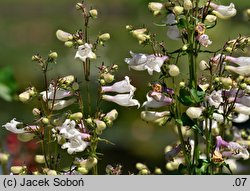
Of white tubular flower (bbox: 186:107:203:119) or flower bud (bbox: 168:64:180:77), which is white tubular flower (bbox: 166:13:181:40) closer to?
flower bud (bbox: 168:64:180:77)

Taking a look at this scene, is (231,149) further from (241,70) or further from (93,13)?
(93,13)

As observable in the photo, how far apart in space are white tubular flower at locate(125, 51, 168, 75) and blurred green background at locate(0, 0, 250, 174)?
124mm

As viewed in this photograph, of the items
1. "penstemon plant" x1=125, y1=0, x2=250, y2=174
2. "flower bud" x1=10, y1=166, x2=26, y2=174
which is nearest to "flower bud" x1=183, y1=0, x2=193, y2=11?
"penstemon plant" x1=125, y1=0, x2=250, y2=174

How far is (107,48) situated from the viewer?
6891mm

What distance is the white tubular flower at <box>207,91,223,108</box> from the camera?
2.16 meters

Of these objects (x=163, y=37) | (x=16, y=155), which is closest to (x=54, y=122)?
(x=16, y=155)

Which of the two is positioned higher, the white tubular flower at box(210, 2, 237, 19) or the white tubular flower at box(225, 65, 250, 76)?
the white tubular flower at box(210, 2, 237, 19)

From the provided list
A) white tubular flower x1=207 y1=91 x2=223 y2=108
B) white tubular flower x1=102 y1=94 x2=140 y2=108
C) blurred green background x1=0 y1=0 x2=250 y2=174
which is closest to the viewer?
white tubular flower x1=207 y1=91 x2=223 y2=108

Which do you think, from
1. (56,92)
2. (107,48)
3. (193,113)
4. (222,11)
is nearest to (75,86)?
(56,92)

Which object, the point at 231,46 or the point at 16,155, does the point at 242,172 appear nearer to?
the point at 16,155

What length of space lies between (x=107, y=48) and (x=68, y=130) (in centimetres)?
484

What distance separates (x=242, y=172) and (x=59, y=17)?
26.1 ft

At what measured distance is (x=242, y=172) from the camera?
358 cm

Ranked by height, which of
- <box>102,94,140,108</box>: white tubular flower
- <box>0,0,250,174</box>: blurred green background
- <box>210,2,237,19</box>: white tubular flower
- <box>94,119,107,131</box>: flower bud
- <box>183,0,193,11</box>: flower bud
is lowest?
<box>0,0,250,174</box>: blurred green background
